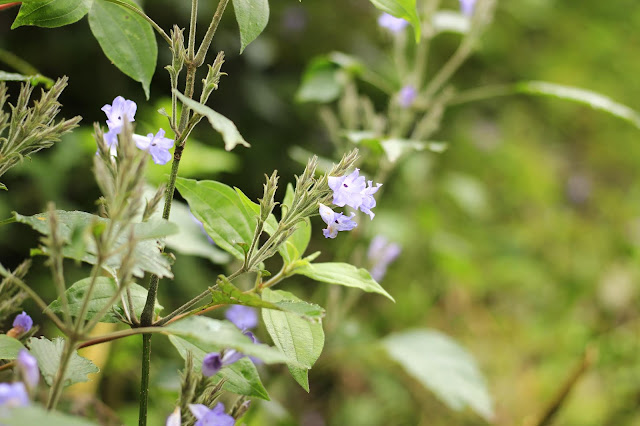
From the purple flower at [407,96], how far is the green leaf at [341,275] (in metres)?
0.78

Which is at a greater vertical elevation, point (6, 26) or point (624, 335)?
point (624, 335)

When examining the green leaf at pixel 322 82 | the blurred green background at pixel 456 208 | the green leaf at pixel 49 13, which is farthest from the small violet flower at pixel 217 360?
the green leaf at pixel 322 82

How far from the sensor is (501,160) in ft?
10.1

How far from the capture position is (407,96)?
4.53 ft

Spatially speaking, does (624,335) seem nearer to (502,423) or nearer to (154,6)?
(502,423)

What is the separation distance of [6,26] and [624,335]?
100 inches

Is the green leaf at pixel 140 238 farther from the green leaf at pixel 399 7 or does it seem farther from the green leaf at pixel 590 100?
the green leaf at pixel 590 100

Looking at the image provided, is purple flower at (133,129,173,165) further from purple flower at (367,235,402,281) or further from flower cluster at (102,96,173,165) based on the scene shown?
purple flower at (367,235,402,281)

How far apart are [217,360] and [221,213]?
0.19 m

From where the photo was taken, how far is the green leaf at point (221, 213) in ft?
2.28

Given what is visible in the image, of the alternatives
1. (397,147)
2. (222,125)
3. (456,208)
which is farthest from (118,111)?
(456,208)

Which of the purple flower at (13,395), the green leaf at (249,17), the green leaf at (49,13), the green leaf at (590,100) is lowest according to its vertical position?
the purple flower at (13,395)

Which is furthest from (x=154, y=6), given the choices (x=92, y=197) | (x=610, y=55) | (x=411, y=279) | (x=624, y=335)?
(x=610, y=55)

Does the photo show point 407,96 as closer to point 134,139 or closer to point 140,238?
point 134,139
